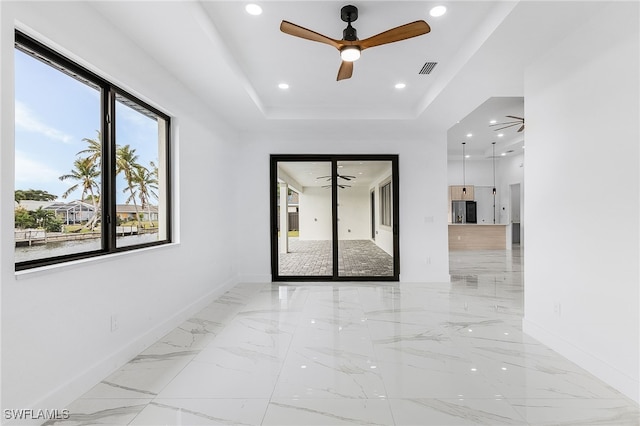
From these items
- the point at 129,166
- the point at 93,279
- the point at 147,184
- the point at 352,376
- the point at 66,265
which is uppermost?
the point at 129,166

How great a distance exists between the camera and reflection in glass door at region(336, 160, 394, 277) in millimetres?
5766

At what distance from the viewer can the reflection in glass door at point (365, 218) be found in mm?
5766

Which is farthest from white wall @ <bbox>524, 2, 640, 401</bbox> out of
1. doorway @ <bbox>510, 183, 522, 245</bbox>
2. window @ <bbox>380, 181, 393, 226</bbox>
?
doorway @ <bbox>510, 183, 522, 245</bbox>

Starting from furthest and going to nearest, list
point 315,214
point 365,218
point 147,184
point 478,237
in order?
point 478,237, point 315,214, point 365,218, point 147,184

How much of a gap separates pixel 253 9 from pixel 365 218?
4.11 metres

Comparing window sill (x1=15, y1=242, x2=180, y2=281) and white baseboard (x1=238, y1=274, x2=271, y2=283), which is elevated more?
window sill (x1=15, y1=242, x2=180, y2=281)

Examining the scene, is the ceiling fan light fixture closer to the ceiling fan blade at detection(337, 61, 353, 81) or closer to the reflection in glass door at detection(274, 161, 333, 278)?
the ceiling fan blade at detection(337, 61, 353, 81)

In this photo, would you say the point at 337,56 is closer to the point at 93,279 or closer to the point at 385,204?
the point at 93,279

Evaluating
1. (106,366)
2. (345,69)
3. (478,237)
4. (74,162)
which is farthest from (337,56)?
(478,237)

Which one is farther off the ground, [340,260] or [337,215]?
[337,215]

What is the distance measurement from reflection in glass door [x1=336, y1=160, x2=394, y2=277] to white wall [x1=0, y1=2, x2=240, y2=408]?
255cm

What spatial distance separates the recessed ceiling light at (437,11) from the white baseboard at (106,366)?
3.71m

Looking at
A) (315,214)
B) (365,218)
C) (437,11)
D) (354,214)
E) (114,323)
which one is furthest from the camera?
(315,214)

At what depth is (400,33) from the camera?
2.39m
